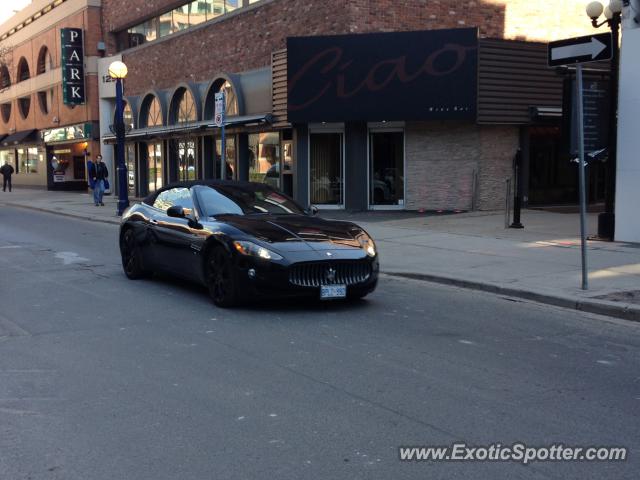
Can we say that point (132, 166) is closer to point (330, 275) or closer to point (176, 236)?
point (176, 236)

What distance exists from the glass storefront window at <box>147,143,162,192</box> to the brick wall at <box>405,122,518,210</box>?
1380 cm

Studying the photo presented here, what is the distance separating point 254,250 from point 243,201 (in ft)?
5.24

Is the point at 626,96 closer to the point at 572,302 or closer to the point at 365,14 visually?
the point at 572,302

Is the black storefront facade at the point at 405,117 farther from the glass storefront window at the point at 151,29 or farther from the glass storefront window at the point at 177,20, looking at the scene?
the glass storefront window at the point at 151,29

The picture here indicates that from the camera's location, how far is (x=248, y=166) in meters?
24.7

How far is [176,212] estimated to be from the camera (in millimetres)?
8859

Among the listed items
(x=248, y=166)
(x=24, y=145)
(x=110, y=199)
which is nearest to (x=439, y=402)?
(x=248, y=166)

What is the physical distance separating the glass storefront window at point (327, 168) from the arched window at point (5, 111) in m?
35.3

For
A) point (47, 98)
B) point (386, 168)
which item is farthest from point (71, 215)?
point (47, 98)

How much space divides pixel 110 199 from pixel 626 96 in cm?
2395

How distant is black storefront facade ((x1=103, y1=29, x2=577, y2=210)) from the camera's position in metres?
19.6

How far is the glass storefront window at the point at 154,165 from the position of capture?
3097 cm

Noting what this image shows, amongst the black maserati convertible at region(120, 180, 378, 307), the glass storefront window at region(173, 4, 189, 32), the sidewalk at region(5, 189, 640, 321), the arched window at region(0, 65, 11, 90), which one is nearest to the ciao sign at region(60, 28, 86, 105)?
the glass storefront window at region(173, 4, 189, 32)

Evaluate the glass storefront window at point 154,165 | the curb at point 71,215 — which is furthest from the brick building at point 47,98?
the curb at point 71,215
